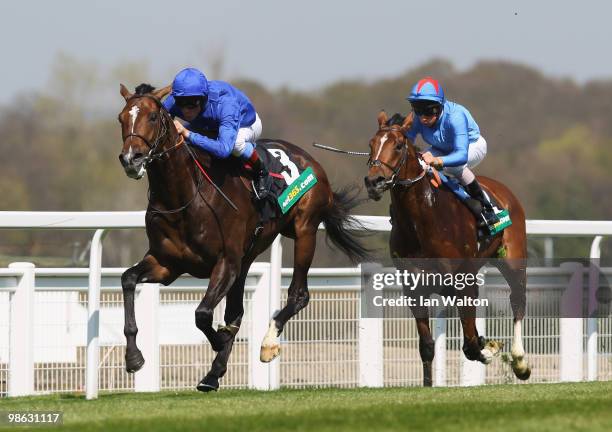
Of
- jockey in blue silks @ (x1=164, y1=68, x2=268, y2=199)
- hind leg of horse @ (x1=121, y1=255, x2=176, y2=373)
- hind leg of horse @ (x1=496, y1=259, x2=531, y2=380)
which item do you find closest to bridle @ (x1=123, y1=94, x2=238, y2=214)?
jockey in blue silks @ (x1=164, y1=68, x2=268, y2=199)

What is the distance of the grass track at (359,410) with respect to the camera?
5.98 meters

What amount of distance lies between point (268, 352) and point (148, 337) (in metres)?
0.93

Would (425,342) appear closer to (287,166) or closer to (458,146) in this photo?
(458,146)

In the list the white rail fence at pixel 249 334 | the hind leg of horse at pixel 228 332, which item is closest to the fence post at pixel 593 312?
the white rail fence at pixel 249 334

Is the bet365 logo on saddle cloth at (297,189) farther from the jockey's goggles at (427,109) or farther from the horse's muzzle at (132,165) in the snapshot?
the horse's muzzle at (132,165)

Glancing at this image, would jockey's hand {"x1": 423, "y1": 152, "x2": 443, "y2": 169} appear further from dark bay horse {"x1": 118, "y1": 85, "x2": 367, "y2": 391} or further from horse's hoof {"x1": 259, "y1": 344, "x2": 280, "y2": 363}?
horse's hoof {"x1": 259, "y1": 344, "x2": 280, "y2": 363}

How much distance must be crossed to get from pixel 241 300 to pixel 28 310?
1.33m

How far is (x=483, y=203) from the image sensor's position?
30.8 ft

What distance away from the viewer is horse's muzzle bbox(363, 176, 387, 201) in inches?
332

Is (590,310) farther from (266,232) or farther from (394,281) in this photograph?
(266,232)

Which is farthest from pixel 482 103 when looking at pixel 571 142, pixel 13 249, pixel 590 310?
pixel 590 310

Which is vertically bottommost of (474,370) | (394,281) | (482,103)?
(474,370)

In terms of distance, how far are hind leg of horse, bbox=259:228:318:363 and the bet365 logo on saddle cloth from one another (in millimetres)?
263

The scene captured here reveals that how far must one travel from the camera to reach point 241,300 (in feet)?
29.4
